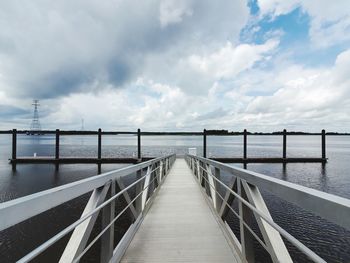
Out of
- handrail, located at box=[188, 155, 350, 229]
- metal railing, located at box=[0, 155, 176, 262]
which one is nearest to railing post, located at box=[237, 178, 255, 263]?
handrail, located at box=[188, 155, 350, 229]

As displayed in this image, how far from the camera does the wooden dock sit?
2358 mm

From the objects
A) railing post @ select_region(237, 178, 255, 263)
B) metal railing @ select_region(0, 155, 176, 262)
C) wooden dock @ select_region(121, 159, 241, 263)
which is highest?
metal railing @ select_region(0, 155, 176, 262)

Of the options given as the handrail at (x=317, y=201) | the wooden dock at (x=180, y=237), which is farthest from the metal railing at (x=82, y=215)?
the handrail at (x=317, y=201)

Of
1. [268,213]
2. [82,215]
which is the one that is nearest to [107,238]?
[82,215]

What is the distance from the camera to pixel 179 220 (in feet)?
11.5

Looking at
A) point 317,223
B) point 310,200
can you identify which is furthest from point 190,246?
point 317,223

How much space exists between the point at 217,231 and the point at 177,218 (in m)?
0.81

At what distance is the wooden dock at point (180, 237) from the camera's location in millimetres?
2358

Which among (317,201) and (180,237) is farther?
(180,237)

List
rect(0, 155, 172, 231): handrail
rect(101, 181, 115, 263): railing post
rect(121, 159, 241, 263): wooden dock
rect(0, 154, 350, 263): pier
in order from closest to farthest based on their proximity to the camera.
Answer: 1. rect(0, 155, 172, 231): handrail
2. rect(0, 154, 350, 263): pier
3. rect(101, 181, 115, 263): railing post
4. rect(121, 159, 241, 263): wooden dock

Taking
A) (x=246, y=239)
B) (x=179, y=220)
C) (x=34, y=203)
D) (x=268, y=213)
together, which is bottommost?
(x=179, y=220)

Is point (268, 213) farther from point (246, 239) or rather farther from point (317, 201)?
point (317, 201)

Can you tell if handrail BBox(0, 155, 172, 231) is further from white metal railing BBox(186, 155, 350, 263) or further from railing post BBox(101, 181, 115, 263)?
white metal railing BBox(186, 155, 350, 263)

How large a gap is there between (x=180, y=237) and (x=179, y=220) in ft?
2.09
